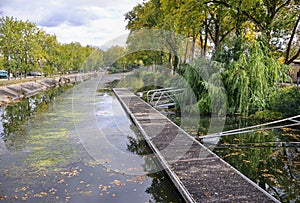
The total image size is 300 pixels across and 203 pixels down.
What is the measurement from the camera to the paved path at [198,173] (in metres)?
4.92

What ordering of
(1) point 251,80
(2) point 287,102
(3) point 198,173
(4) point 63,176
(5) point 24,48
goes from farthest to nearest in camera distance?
(5) point 24,48
(1) point 251,80
(2) point 287,102
(4) point 63,176
(3) point 198,173

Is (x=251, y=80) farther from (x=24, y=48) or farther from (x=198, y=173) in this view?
(x=24, y=48)

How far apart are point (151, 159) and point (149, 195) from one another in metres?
1.99

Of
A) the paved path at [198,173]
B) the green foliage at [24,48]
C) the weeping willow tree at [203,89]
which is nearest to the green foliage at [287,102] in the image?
the weeping willow tree at [203,89]

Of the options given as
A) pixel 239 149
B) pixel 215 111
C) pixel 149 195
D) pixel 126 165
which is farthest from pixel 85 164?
pixel 215 111

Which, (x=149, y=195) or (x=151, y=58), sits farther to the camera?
(x=151, y=58)

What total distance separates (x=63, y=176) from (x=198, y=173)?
10.3 ft

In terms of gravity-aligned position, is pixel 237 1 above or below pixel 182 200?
above

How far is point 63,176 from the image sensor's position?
6453mm

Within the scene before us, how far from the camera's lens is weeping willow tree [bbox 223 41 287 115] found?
1263 centimetres

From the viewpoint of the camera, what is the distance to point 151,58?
3212 cm

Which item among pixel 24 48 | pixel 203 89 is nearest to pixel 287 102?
pixel 203 89

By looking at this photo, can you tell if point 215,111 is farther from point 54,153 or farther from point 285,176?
point 54,153

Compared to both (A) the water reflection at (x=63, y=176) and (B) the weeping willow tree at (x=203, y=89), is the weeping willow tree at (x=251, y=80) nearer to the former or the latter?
(B) the weeping willow tree at (x=203, y=89)
